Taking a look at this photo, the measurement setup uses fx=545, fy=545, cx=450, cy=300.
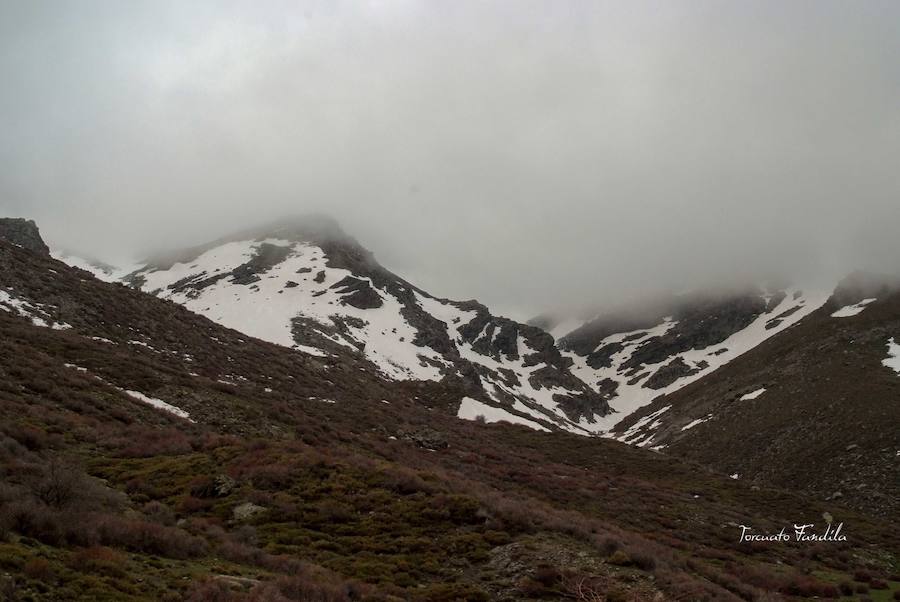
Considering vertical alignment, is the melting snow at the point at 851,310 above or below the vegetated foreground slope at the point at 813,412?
above

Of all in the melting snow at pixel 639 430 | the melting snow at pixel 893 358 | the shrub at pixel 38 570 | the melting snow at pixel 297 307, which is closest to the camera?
the shrub at pixel 38 570

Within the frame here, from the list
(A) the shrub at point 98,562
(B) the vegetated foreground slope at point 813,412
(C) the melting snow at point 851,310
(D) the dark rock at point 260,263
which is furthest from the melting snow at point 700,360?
(A) the shrub at point 98,562

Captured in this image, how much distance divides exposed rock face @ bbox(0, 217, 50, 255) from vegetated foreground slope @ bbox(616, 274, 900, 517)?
11248cm

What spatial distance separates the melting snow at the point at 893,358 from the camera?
3007 inches

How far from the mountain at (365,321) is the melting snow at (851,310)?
57.8m

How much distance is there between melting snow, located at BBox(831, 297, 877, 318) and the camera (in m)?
113

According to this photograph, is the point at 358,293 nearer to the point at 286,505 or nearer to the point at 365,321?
the point at 365,321

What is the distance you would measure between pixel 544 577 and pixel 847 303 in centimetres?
13955

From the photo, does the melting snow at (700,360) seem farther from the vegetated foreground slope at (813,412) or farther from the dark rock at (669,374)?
the vegetated foreground slope at (813,412)

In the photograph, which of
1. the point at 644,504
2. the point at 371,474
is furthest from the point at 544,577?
the point at 644,504

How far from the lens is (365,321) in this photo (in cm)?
11900

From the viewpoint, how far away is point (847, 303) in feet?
402

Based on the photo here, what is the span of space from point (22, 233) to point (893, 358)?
14391 centimetres

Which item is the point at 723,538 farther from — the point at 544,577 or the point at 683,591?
the point at 544,577
